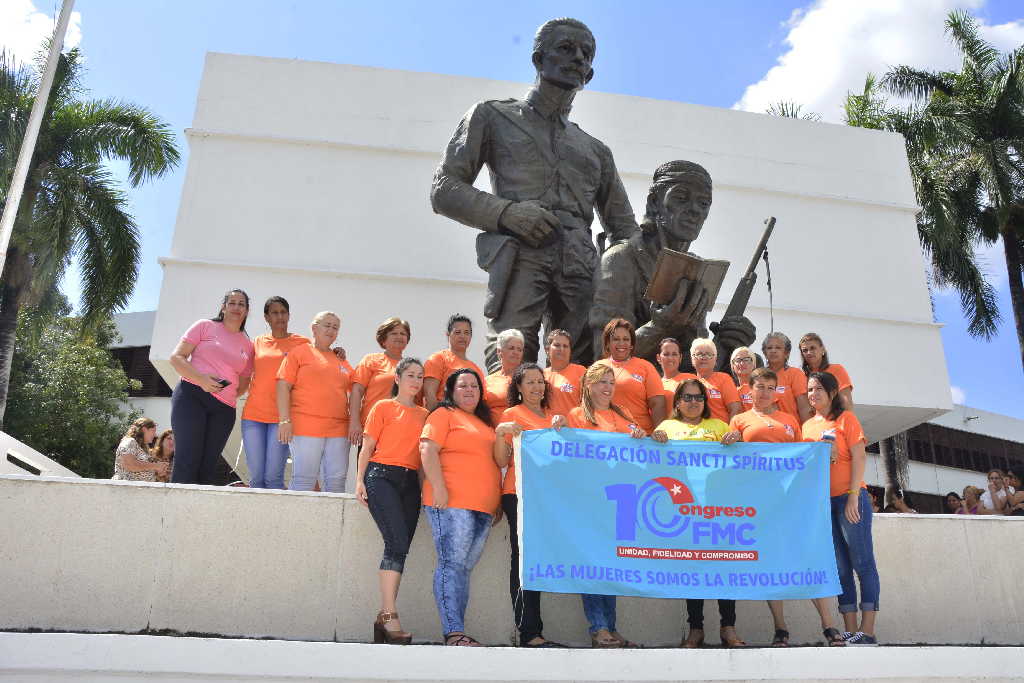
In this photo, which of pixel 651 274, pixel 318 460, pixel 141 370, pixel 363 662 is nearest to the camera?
pixel 363 662

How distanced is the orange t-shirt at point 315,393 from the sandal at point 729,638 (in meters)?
2.45

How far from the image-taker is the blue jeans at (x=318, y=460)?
5395 millimetres

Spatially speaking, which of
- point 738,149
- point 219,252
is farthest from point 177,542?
point 738,149

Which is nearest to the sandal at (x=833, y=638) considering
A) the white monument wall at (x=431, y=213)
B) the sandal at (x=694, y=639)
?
the sandal at (x=694, y=639)

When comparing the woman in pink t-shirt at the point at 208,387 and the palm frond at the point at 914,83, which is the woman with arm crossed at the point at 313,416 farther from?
the palm frond at the point at 914,83

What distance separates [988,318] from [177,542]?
20.2m

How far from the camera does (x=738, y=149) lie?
17828 millimetres

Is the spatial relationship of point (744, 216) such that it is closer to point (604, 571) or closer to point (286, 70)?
point (286, 70)

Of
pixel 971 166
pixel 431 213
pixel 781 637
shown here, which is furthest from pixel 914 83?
pixel 781 637

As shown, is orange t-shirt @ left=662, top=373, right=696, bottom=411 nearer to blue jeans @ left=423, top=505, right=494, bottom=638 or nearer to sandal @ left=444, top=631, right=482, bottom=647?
blue jeans @ left=423, top=505, right=494, bottom=638

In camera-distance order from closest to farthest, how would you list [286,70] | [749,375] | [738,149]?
[749,375] → [286,70] → [738,149]

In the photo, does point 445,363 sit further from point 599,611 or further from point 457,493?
point 599,611

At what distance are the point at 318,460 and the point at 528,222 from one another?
76.3 inches

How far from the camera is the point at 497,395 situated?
5.15 metres
